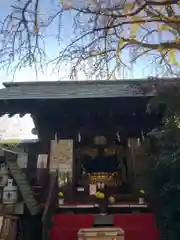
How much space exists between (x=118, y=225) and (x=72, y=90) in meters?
4.00

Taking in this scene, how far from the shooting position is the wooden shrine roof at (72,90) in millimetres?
8547

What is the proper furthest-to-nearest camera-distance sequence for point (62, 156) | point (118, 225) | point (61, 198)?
point (62, 156), point (61, 198), point (118, 225)

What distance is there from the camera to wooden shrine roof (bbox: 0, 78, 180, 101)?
855cm

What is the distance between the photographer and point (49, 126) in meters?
9.62

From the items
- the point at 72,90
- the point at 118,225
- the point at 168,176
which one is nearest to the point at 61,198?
the point at 118,225

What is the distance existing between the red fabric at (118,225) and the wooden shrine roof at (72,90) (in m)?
2.85

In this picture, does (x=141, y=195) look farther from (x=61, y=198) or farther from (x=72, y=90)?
(x=72, y=90)

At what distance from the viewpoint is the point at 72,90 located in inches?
378

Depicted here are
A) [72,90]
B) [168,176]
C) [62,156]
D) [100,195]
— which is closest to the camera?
[168,176]

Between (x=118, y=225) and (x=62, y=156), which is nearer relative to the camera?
(x=118, y=225)

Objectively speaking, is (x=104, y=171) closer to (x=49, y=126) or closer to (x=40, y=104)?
(x=49, y=126)

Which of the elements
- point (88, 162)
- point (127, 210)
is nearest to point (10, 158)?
point (88, 162)

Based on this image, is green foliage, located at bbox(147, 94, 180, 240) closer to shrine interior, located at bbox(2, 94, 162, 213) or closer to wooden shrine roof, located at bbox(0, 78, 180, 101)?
wooden shrine roof, located at bbox(0, 78, 180, 101)

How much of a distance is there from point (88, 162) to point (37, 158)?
1585 millimetres
